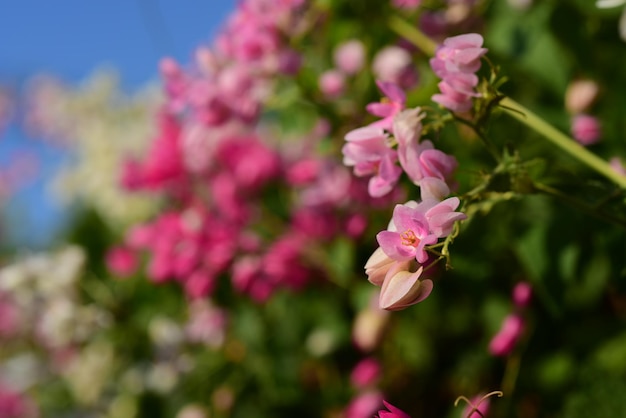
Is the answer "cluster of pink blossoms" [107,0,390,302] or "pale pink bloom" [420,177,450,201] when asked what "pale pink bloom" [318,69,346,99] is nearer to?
"cluster of pink blossoms" [107,0,390,302]

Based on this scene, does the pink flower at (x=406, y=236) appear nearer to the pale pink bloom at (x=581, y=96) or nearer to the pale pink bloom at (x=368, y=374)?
the pale pink bloom at (x=581, y=96)

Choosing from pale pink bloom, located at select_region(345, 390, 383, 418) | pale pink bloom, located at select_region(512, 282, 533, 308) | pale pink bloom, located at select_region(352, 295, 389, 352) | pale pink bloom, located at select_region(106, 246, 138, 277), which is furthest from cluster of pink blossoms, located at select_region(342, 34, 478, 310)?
pale pink bloom, located at select_region(106, 246, 138, 277)

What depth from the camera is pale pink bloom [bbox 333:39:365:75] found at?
113 centimetres

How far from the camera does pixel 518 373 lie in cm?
113

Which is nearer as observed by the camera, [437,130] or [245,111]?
[437,130]

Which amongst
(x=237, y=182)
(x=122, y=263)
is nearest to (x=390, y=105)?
(x=237, y=182)

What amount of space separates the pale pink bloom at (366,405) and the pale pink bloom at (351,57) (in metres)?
0.54

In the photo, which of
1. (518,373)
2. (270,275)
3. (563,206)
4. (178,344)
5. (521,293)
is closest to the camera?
(563,206)

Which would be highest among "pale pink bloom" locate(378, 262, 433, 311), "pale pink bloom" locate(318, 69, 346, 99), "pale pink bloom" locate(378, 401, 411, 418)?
"pale pink bloom" locate(318, 69, 346, 99)

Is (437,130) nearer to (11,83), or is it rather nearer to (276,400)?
(276,400)

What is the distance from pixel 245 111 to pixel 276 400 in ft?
2.28

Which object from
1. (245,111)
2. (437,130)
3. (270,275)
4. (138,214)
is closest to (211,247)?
(270,275)

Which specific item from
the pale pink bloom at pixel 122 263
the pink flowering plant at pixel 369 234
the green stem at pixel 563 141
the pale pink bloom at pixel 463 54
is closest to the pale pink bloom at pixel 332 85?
the pink flowering plant at pixel 369 234

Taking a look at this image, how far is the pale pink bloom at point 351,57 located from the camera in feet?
3.71
